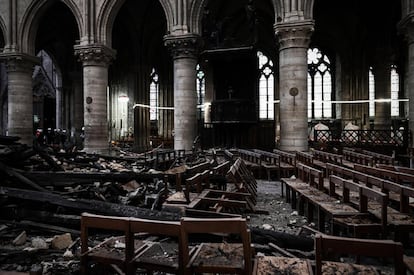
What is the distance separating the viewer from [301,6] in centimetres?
1281

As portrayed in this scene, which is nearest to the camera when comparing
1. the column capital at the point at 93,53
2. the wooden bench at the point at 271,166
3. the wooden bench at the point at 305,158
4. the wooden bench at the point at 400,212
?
the wooden bench at the point at 400,212

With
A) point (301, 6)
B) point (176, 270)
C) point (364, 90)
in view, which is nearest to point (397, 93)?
point (364, 90)

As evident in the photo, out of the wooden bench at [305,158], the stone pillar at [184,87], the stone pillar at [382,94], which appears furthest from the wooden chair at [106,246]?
the stone pillar at [382,94]

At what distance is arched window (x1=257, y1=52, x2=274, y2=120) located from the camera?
25266mm

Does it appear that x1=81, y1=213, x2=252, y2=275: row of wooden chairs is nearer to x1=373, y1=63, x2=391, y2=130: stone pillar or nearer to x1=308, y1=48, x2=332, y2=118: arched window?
x1=373, y1=63, x2=391, y2=130: stone pillar

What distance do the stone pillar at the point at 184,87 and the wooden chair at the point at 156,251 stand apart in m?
11.6

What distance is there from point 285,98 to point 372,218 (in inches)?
361

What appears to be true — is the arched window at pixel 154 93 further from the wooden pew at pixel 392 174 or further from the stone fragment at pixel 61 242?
the stone fragment at pixel 61 242

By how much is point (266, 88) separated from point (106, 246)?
23534 millimetres

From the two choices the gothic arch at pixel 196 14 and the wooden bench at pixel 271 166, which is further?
the gothic arch at pixel 196 14

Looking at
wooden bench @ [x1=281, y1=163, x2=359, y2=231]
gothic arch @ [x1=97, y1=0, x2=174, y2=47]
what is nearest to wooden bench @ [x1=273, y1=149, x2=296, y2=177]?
wooden bench @ [x1=281, y1=163, x2=359, y2=231]

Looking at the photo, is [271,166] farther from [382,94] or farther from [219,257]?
[382,94]

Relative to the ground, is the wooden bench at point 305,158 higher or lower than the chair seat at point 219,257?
higher

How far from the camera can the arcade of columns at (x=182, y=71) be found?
42.2 ft
